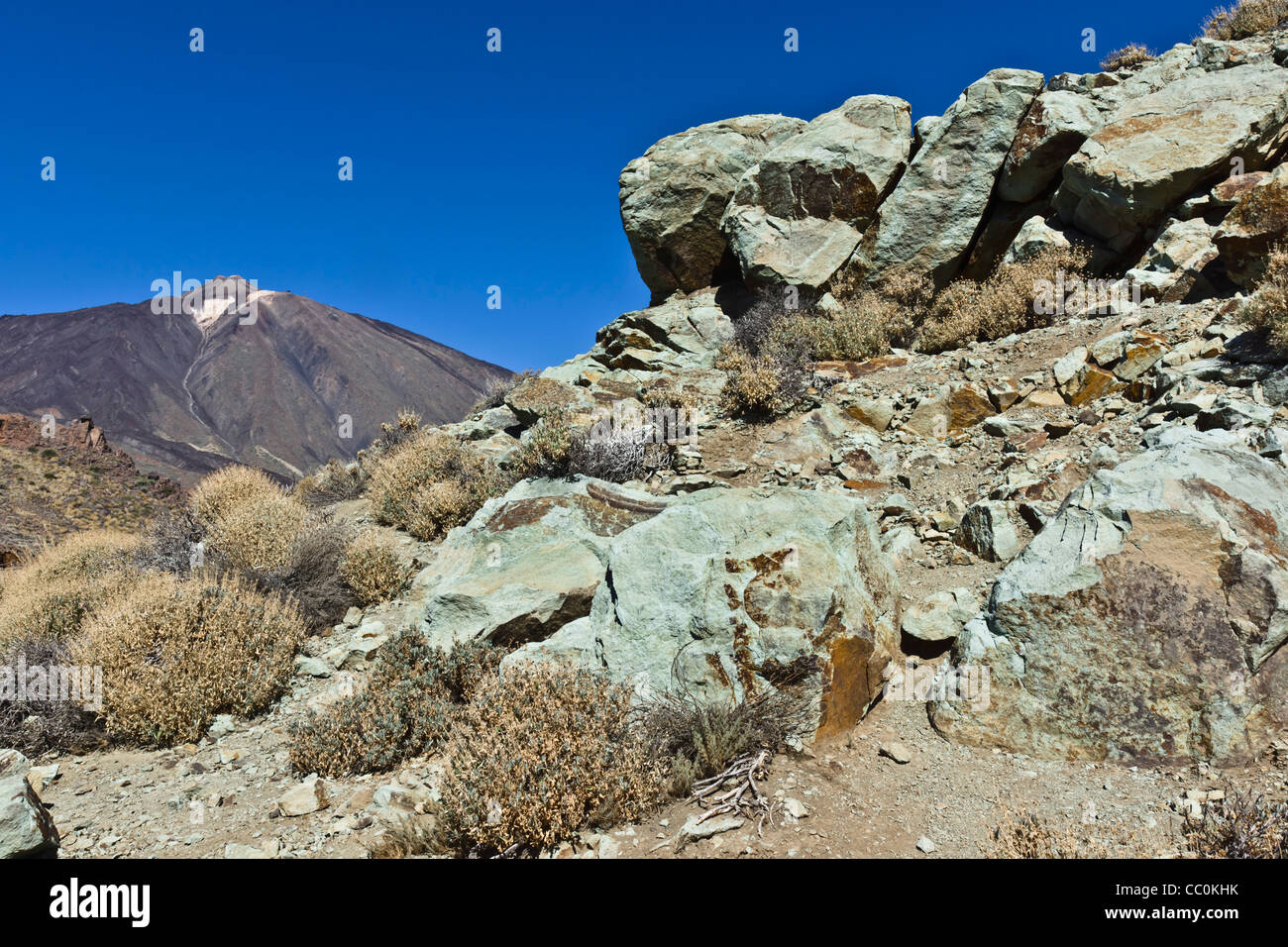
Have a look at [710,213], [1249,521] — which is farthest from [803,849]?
[710,213]

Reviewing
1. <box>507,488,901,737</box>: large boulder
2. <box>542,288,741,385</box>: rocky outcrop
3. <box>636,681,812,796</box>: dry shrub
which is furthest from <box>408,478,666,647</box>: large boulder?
<box>542,288,741,385</box>: rocky outcrop

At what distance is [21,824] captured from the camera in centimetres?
327

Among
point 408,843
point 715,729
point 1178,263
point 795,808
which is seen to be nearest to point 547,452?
point 715,729

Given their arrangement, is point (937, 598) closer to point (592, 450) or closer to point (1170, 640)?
point (1170, 640)

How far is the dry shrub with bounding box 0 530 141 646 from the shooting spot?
6754 millimetres

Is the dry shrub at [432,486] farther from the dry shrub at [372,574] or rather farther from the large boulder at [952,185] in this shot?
the large boulder at [952,185]

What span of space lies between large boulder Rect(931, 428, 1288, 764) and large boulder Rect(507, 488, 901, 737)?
2.31ft

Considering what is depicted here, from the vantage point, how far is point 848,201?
39.4 ft

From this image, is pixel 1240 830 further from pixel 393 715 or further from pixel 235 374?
pixel 235 374

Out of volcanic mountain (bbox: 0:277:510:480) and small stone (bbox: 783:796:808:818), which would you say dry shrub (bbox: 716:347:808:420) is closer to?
small stone (bbox: 783:796:808:818)

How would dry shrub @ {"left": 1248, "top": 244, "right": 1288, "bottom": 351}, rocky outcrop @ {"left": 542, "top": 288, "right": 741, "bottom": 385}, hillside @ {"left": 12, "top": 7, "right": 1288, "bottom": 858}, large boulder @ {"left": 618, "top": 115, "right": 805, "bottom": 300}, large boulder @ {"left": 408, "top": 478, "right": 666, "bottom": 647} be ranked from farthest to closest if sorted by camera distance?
1. large boulder @ {"left": 618, "top": 115, "right": 805, "bottom": 300}
2. rocky outcrop @ {"left": 542, "top": 288, "right": 741, "bottom": 385}
3. dry shrub @ {"left": 1248, "top": 244, "right": 1288, "bottom": 351}
4. large boulder @ {"left": 408, "top": 478, "right": 666, "bottom": 647}
5. hillside @ {"left": 12, "top": 7, "right": 1288, "bottom": 858}

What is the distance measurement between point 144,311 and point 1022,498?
18772cm

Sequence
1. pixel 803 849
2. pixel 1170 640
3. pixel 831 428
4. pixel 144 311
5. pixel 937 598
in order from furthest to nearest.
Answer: pixel 144 311, pixel 831 428, pixel 937 598, pixel 1170 640, pixel 803 849

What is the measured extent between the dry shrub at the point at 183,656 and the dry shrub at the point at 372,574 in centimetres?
99
